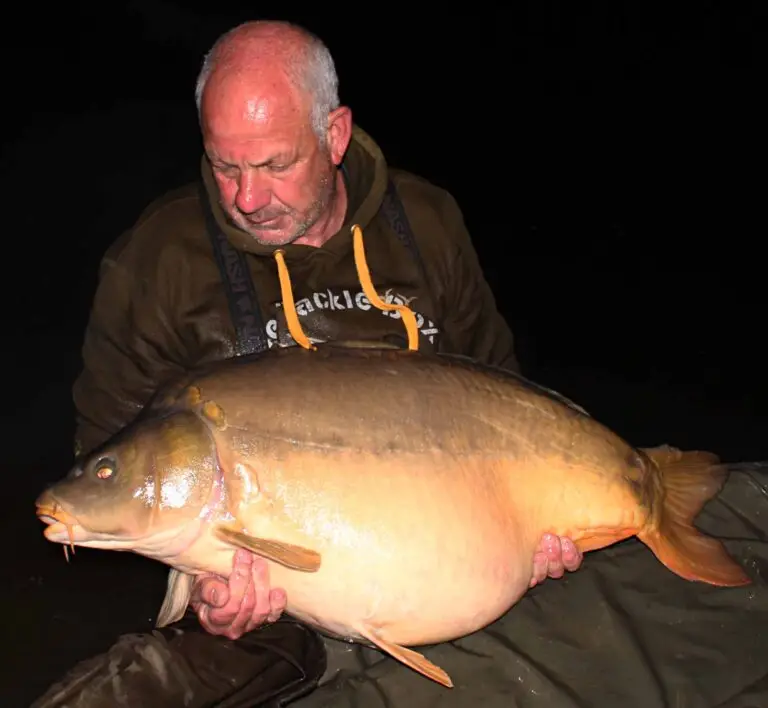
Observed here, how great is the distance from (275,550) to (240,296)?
0.74 m

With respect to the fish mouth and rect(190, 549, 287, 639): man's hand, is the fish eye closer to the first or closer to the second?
the fish mouth

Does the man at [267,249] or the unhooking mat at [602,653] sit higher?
the man at [267,249]

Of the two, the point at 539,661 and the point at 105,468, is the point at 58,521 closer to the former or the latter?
the point at 105,468

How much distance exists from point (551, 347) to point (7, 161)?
385 cm

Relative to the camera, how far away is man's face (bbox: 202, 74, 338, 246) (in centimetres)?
201

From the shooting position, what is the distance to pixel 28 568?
3533 mm

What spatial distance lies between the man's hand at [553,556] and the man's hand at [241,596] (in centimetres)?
53

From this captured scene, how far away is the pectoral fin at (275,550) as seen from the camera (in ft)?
5.50

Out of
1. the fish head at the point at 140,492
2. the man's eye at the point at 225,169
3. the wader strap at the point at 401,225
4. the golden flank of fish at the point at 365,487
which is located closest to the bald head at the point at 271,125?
the man's eye at the point at 225,169

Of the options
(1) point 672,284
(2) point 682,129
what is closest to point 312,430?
(1) point 672,284

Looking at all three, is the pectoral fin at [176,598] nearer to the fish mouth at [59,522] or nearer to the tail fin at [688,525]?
the fish mouth at [59,522]

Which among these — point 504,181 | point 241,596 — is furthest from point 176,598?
point 504,181

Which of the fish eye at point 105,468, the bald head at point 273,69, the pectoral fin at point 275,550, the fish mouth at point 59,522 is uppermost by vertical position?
the bald head at point 273,69

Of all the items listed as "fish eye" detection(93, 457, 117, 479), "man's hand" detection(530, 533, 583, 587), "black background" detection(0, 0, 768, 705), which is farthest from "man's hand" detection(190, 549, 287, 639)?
"black background" detection(0, 0, 768, 705)
